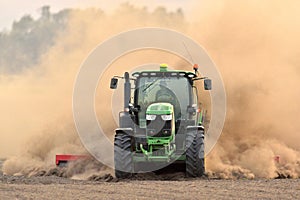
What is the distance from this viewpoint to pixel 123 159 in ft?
46.3

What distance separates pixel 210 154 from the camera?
51.9 feet

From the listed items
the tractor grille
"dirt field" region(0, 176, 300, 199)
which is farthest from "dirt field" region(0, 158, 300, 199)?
the tractor grille

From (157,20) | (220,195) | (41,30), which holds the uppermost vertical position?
(41,30)

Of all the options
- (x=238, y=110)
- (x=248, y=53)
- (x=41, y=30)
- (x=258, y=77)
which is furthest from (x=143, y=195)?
(x=41, y=30)

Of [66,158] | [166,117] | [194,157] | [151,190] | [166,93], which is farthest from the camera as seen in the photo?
[66,158]

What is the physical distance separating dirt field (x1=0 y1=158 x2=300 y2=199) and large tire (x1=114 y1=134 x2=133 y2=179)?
0.49 meters

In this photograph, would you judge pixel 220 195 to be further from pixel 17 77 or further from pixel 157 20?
pixel 17 77

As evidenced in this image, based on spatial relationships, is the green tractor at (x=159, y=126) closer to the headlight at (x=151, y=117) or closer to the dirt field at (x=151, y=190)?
the headlight at (x=151, y=117)

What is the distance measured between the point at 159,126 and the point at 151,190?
294 centimetres

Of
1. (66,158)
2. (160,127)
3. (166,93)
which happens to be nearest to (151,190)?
(160,127)

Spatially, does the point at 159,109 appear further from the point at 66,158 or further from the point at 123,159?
the point at 66,158

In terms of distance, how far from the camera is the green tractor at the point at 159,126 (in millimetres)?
14141

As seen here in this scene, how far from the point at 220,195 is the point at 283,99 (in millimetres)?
8888

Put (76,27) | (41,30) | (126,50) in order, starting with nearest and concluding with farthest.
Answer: (126,50)
(76,27)
(41,30)
